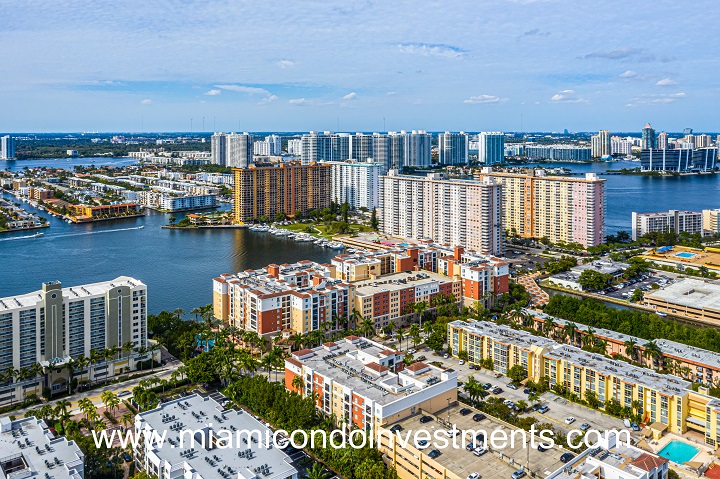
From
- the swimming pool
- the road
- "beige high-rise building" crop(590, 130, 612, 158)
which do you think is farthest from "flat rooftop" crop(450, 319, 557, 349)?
"beige high-rise building" crop(590, 130, 612, 158)

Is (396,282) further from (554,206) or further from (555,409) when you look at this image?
(554,206)

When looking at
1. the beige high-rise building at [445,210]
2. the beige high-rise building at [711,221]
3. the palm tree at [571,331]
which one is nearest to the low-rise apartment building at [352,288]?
the palm tree at [571,331]

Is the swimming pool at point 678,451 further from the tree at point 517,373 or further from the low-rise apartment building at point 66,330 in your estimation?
the low-rise apartment building at point 66,330

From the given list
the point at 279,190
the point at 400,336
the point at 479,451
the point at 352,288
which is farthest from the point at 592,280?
the point at 279,190

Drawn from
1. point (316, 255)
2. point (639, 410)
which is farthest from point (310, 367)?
point (316, 255)

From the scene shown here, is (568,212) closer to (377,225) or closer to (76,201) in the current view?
(377,225)

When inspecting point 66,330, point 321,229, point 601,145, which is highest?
point 601,145

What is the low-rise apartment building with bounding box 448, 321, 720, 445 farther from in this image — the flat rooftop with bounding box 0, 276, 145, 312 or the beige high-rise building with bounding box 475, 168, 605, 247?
the beige high-rise building with bounding box 475, 168, 605, 247
